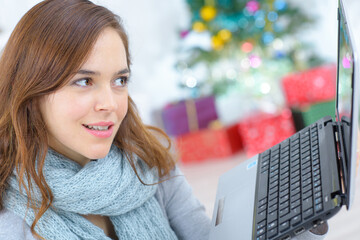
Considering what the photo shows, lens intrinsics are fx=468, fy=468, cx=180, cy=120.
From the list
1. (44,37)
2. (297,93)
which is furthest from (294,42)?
(44,37)

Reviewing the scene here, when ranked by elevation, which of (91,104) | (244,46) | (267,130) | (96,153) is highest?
(91,104)

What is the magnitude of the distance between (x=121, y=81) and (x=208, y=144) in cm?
239

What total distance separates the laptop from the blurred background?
6.04 ft

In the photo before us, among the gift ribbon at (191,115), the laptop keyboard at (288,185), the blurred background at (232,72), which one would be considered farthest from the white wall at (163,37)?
the laptop keyboard at (288,185)

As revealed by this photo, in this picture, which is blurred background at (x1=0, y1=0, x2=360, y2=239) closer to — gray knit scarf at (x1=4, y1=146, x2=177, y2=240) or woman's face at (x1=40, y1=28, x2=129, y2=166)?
Answer: gray knit scarf at (x1=4, y1=146, x2=177, y2=240)

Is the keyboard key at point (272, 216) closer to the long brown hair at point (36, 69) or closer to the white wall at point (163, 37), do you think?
the long brown hair at point (36, 69)

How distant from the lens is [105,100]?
94 centimetres

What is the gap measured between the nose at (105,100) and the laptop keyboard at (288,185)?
36 cm

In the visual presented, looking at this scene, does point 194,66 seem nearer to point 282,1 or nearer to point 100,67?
point 282,1

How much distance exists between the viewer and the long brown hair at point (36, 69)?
917mm

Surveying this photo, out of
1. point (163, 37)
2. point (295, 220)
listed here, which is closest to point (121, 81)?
point (295, 220)

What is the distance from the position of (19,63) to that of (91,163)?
259mm

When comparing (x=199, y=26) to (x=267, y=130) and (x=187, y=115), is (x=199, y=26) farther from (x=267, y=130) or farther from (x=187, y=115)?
(x=267, y=130)

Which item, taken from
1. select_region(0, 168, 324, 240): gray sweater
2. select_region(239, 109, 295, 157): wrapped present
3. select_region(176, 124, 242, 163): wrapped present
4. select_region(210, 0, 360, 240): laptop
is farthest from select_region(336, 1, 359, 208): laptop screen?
select_region(176, 124, 242, 163): wrapped present
